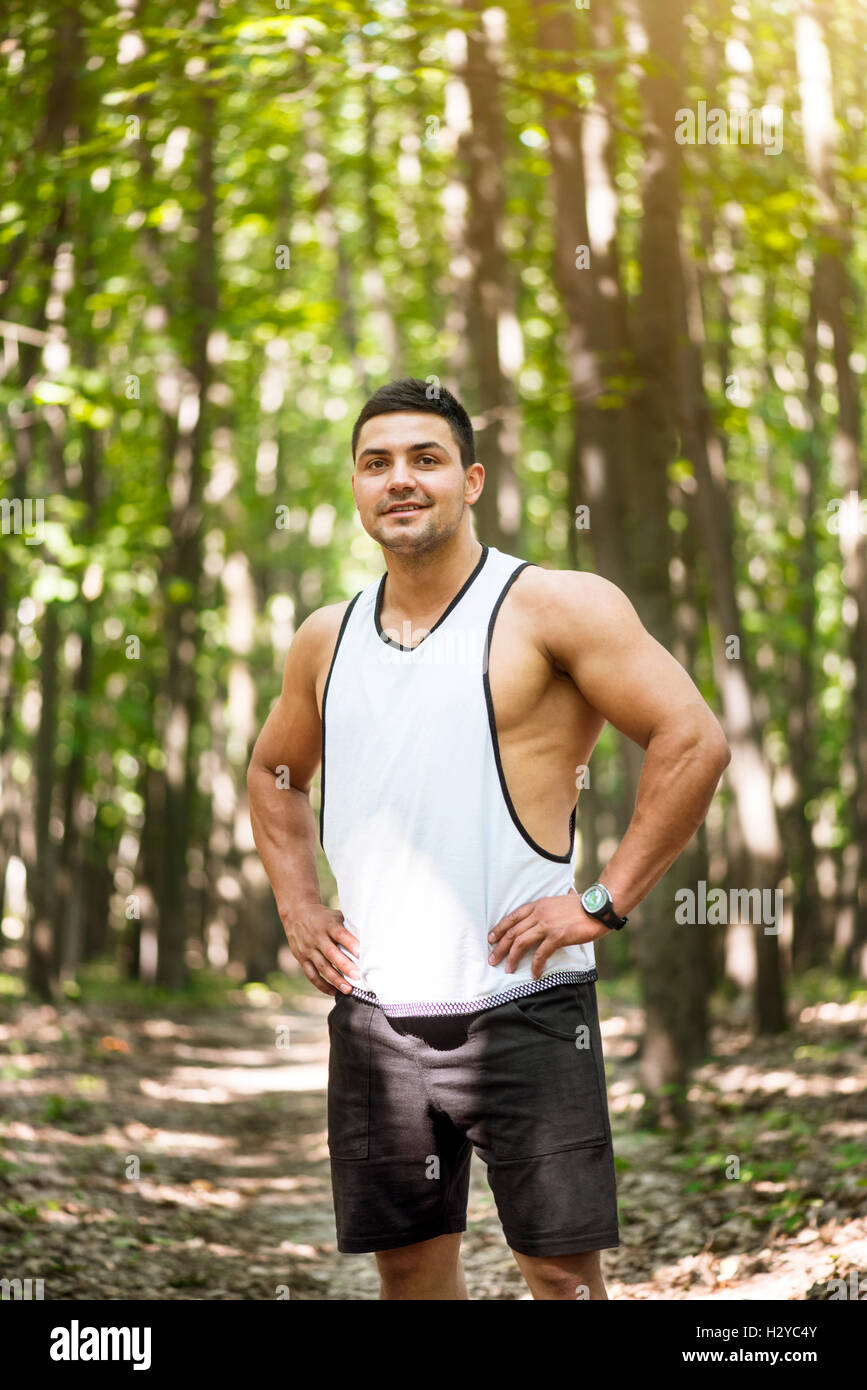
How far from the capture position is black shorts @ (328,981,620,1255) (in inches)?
124

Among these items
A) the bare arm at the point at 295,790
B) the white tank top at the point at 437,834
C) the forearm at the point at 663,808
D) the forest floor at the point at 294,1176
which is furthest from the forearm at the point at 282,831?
the forest floor at the point at 294,1176

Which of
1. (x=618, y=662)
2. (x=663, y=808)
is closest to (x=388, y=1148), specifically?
(x=663, y=808)

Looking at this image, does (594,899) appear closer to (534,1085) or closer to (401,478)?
(534,1085)

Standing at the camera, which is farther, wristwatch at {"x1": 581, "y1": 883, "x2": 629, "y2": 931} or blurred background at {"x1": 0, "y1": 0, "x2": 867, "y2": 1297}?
blurred background at {"x1": 0, "y1": 0, "x2": 867, "y2": 1297}

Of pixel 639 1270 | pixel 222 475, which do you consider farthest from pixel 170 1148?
pixel 222 475

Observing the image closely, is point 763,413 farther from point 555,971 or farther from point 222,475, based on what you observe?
point 555,971

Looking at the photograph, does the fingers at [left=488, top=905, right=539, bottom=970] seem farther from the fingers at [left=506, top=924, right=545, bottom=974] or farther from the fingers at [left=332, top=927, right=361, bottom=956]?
the fingers at [left=332, top=927, right=361, bottom=956]

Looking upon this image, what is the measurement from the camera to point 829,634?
21.1m

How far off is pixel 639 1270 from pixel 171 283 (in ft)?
38.8

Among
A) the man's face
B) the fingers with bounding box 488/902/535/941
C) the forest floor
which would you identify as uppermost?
the man's face

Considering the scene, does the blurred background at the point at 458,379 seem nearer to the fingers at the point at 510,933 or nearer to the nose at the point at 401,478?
the fingers at the point at 510,933

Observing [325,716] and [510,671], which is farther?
[325,716]

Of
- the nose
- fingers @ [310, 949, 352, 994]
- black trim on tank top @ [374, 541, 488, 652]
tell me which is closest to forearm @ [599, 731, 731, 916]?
black trim on tank top @ [374, 541, 488, 652]

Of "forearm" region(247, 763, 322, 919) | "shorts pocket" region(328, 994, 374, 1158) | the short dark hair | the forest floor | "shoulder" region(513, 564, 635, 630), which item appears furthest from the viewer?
the forest floor
